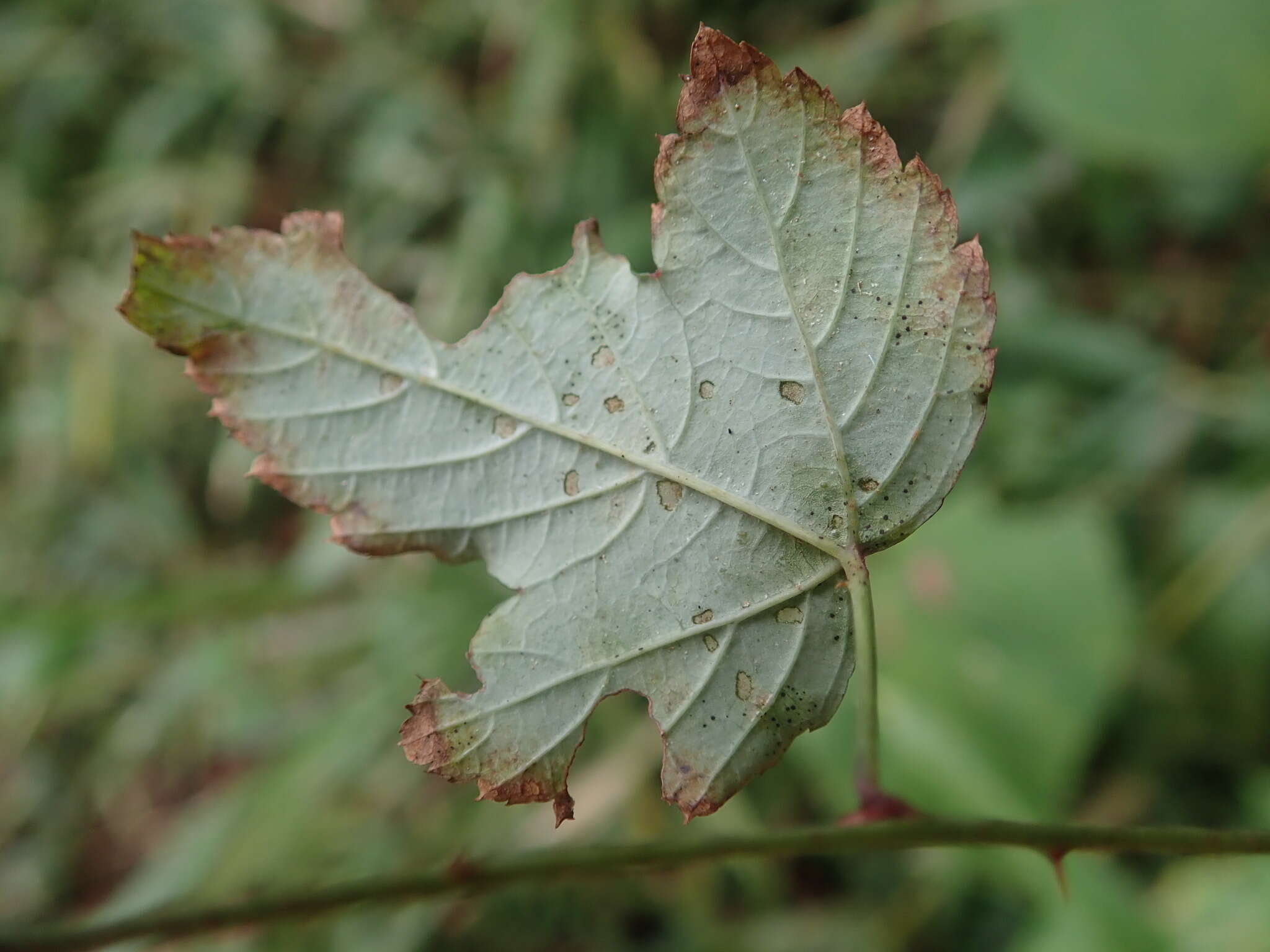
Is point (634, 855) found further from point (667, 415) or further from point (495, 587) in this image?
point (495, 587)

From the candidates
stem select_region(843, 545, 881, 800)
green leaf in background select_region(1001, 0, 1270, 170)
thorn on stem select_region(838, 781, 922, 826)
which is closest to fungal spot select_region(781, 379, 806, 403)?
stem select_region(843, 545, 881, 800)

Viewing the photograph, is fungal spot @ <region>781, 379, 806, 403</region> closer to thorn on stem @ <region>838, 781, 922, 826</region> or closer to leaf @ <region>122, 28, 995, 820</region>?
leaf @ <region>122, 28, 995, 820</region>

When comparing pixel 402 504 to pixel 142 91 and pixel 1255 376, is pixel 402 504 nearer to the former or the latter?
pixel 1255 376

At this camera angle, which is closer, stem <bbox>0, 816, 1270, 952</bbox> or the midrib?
stem <bbox>0, 816, 1270, 952</bbox>

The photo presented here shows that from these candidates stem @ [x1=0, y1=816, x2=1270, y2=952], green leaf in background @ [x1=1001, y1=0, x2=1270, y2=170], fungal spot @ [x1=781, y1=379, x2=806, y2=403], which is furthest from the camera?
green leaf in background @ [x1=1001, y1=0, x2=1270, y2=170]

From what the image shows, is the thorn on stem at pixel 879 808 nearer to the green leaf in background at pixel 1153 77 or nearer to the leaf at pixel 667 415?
the leaf at pixel 667 415

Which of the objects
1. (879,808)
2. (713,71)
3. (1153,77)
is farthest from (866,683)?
(1153,77)

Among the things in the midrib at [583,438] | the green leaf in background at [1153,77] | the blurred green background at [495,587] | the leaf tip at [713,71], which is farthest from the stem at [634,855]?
the green leaf in background at [1153,77]
